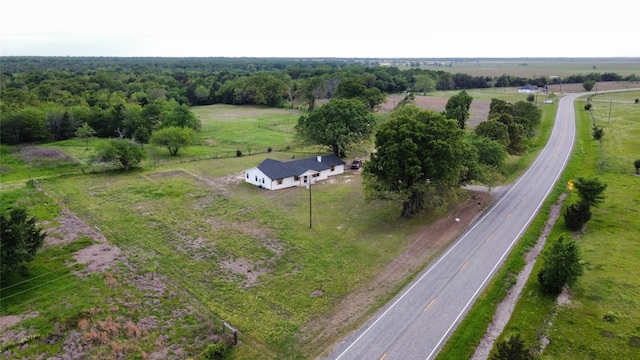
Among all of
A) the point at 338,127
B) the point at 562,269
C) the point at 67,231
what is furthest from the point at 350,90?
the point at 562,269

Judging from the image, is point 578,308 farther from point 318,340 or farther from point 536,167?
point 536,167

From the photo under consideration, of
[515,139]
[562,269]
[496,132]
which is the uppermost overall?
[496,132]

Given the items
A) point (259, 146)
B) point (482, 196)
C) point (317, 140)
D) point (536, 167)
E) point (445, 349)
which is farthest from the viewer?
point (259, 146)

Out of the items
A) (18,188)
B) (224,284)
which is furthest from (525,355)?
(18,188)

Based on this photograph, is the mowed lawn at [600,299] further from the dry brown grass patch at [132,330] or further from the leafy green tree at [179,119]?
the leafy green tree at [179,119]

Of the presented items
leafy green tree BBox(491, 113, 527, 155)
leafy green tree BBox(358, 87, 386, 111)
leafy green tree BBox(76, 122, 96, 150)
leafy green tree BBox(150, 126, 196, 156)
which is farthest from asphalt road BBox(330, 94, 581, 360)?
leafy green tree BBox(76, 122, 96, 150)

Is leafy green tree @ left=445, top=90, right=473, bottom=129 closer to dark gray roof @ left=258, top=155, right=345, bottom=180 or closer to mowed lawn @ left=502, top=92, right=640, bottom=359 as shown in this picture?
mowed lawn @ left=502, top=92, right=640, bottom=359

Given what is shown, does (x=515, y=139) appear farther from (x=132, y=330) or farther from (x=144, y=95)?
(x=144, y=95)
